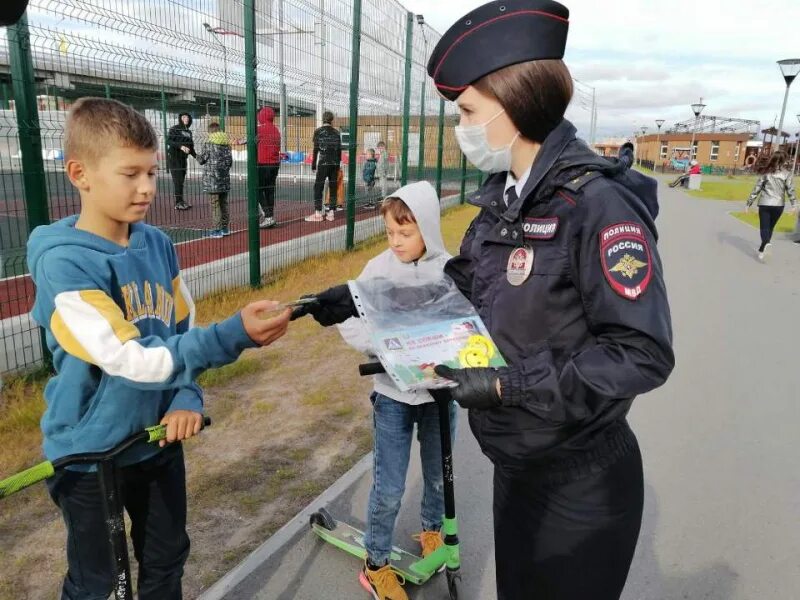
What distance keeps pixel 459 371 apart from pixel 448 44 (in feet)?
2.87

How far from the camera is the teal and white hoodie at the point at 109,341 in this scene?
5.78 feet

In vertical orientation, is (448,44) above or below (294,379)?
above

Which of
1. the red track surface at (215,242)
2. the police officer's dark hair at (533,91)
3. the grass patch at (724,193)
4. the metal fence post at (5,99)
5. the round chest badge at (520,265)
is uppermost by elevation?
the metal fence post at (5,99)

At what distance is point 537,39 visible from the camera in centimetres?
156

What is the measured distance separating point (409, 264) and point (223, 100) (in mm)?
4721

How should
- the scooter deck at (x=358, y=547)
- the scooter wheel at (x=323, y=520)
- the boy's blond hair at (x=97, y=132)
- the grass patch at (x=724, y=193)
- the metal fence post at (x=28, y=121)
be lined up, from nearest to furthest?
the boy's blond hair at (x=97, y=132)
the scooter deck at (x=358, y=547)
the scooter wheel at (x=323, y=520)
the metal fence post at (x=28, y=121)
the grass patch at (x=724, y=193)

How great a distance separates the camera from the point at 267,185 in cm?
751

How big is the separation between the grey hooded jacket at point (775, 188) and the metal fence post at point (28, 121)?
11.0m

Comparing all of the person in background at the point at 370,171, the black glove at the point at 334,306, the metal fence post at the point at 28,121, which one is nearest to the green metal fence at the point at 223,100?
the metal fence post at the point at 28,121

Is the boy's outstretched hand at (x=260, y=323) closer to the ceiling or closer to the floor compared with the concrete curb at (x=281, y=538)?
closer to the ceiling

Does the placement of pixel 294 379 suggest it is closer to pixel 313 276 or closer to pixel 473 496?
pixel 473 496

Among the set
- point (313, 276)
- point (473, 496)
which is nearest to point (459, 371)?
point (473, 496)

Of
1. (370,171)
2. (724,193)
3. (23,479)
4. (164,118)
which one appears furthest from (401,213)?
(724,193)

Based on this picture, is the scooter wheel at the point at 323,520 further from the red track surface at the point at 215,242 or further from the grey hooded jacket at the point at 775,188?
the grey hooded jacket at the point at 775,188
